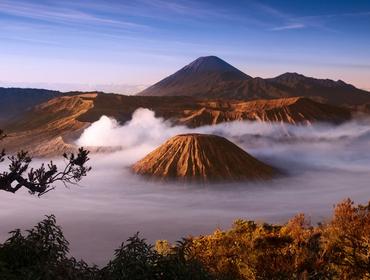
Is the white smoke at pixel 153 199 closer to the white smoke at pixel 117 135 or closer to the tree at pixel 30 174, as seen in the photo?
the white smoke at pixel 117 135

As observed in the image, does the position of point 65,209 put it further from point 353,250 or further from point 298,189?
point 353,250

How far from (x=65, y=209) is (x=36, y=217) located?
12.3 meters

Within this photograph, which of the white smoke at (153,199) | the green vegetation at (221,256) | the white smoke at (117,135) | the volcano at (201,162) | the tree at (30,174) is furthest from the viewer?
the white smoke at (117,135)

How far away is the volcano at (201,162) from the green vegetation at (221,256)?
102 meters

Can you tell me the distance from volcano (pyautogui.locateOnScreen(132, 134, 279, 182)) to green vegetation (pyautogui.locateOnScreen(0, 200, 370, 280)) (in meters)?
102

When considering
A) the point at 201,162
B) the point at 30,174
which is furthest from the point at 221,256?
the point at 201,162

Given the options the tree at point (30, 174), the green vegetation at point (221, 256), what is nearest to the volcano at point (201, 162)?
the green vegetation at point (221, 256)

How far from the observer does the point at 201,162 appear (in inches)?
5753

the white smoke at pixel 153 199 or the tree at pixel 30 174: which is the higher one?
the tree at pixel 30 174

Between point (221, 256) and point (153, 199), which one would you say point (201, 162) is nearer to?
point (153, 199)

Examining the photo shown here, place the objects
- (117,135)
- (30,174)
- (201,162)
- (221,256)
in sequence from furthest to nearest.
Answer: (117,135) < (201,162) < (221,256) < (30,174)

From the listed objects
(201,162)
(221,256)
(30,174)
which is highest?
(30,174)

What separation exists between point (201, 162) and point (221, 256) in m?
115

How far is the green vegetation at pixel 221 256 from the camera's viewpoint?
49.4 feet
